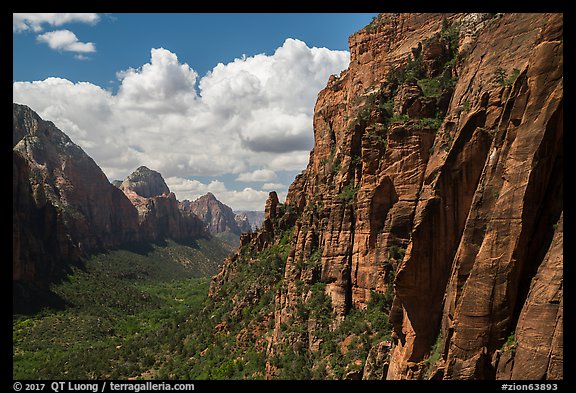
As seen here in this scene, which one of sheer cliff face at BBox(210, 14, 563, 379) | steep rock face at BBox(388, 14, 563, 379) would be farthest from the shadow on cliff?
steep rock face at BBox(388, 14, 563, 379)

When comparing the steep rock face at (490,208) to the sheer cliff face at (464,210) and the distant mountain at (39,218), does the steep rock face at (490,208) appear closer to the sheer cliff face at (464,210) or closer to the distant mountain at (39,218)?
the sheer cliff face at (464,210)

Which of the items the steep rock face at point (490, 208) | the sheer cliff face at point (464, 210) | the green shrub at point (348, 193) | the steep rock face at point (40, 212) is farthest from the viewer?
the steep rock face at point (40, 212)

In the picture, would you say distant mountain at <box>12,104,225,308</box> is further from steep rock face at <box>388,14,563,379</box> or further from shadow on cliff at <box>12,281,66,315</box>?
steep rock face at <box>388,14,563,379</box>

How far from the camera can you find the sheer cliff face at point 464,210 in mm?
19672

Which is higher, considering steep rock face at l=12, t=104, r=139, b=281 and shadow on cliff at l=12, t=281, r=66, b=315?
steep rock face at l=12, t=104, r=139, b=281

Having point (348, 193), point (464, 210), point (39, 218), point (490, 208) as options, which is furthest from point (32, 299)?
point (490, 208)

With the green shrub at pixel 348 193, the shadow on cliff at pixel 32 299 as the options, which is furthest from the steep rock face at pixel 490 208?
the shadow on cliff at pixel 32 299

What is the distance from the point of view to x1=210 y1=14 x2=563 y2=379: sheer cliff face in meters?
19.7

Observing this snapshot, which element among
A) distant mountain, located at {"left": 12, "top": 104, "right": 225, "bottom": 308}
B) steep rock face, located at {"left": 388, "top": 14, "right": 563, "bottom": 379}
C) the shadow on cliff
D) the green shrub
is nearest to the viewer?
steep rock face, located at {"left": 388, "top": 14, "right": 563, "bottom": 379}

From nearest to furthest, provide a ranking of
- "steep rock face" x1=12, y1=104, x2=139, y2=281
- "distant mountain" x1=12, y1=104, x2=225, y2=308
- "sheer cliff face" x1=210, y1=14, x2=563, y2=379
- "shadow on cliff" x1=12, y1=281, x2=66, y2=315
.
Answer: "sheer cliff face" x1=210, y1=14, x2=563, y2=379 → "shadow on cliff" x1=12, y1=281, x2=66, y2=315 → "distant mountain" x1=12, y1=104, x2=225, y2=308 → "steep rock face" x1=12, y1=104, x2=139, y2=281

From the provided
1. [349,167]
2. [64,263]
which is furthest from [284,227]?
[64,263]

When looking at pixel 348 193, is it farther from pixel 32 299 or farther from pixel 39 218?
pixel 39 218
